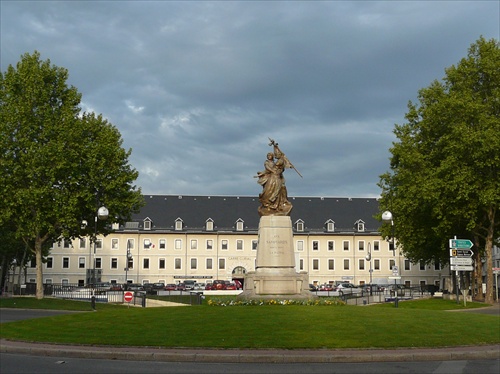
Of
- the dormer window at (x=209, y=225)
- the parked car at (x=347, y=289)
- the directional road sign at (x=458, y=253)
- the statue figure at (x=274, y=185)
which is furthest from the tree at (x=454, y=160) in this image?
the dormer window at (x=209, y=225)

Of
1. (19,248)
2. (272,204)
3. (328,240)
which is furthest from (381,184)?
(328,240)

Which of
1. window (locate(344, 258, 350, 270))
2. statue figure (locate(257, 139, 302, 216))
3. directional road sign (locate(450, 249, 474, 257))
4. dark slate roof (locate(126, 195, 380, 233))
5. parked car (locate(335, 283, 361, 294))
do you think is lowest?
parked car (locate(335, 283, 361, 294))

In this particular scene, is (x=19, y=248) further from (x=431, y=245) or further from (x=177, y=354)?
(x=177, y=354)

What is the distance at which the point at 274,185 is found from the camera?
33.7 m

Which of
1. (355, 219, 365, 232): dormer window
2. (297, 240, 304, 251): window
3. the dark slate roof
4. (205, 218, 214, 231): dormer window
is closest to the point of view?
(205, 218, 214, 231): dormer window

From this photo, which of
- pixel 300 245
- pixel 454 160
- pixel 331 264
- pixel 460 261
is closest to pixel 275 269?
pixel 460 261

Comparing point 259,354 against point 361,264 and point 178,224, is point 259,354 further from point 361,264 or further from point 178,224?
point 361,264

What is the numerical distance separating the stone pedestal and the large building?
227 feet

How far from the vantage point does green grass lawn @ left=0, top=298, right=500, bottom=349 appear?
17.6m

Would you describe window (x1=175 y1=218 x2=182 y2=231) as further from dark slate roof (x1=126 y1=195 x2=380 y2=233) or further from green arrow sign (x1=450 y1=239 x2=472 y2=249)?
green arrow sign (x1=450 y1=239 x2=472 y2=249)

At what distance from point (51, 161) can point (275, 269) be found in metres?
21.5

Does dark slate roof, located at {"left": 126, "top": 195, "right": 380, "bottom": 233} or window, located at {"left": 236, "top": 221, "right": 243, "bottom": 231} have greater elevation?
dark slate roof, located at {"left": 126, "top": 195, "right": 380, "bottom": 233}

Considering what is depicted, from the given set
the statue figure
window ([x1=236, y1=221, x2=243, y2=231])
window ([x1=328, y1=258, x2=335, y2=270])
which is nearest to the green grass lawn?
the statue figure

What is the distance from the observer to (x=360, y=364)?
51.2 feet
